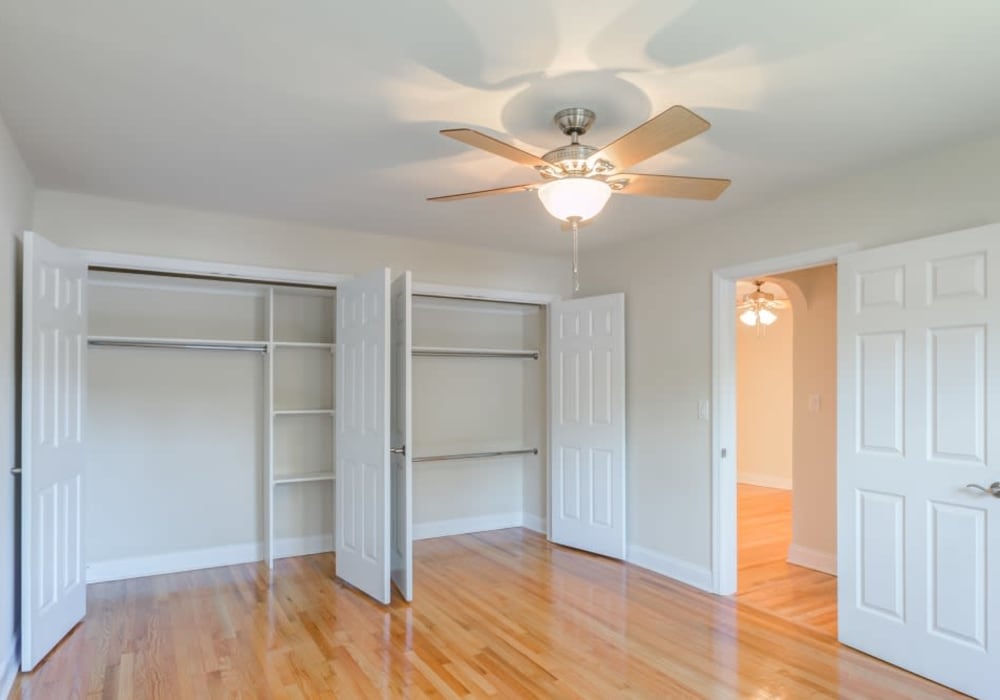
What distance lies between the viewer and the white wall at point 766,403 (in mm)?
7957

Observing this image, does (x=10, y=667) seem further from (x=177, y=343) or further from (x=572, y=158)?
(x=572, y=158)

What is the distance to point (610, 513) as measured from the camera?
4668mm

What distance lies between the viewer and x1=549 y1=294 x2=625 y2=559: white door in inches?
183

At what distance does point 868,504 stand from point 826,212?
156 centimetres

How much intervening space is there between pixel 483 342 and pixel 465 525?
5.48 ft

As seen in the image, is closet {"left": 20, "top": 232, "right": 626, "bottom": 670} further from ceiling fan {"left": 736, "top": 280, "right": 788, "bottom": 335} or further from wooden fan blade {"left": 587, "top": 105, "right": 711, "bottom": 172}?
ceiling fan {"left": 736, "top": 280, "right": 788, "bottom": 335}

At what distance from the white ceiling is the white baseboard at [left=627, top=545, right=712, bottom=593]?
8.16 feet

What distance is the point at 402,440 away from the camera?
12.8 feet

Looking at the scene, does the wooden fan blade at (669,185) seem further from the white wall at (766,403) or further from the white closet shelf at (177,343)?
the white wall at (766,403)

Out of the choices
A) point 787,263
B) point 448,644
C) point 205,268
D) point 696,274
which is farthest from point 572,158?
point 205,268

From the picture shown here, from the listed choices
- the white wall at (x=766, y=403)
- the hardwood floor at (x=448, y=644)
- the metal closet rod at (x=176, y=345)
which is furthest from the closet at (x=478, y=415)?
the white wall at (x=766, y=403)

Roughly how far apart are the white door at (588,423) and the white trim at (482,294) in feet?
0.41

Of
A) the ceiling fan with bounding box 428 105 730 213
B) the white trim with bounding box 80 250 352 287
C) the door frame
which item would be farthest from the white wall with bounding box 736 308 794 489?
the ceiling fan with bounding box 428 105 730 213

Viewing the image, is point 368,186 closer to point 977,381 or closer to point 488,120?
point 488,120
